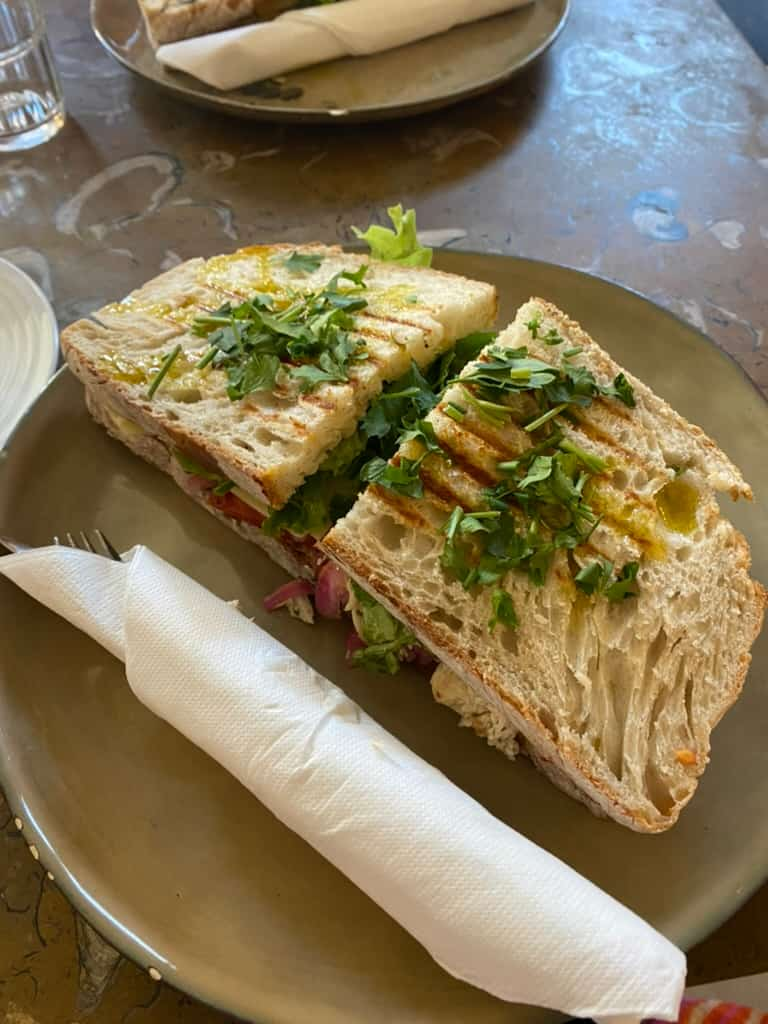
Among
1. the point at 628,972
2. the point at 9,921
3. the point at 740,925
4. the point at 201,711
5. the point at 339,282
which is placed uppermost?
the point at 339,282

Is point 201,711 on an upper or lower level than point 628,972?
upper

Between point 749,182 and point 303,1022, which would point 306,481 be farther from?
point 749,182

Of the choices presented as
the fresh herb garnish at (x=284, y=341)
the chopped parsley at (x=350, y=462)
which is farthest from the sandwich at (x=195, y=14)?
the chopped parsley at (x=350, y=462)

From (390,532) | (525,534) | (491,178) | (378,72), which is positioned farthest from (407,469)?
(378,72)

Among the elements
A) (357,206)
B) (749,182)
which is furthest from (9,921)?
(749,182)

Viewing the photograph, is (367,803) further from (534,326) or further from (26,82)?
(26,82)

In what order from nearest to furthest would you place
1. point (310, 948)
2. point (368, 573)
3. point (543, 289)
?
point (310, 948)
point (368, 573)
point (543, 289)
